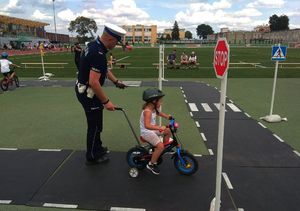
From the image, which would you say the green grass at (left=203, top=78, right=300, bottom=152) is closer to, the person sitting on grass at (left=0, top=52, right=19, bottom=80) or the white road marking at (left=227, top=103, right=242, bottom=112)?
the white road marking at (left=227, top=103, right=242, bottom=112)

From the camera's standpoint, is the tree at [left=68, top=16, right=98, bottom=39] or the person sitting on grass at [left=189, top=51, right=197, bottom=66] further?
the tree at [left=68, top=16, right=98, bottom=39]

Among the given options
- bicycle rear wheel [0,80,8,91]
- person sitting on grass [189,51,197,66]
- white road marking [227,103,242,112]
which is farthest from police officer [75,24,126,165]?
person sitting on grass [189,51,197,66]

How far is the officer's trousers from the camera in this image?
5059 mm

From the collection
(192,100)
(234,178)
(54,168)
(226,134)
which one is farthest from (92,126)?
→ (192,100)

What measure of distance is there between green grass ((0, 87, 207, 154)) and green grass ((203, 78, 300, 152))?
2.11 meters

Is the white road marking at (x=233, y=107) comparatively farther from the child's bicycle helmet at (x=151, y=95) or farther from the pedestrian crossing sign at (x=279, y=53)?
the child's bicycle helmet at (x=151, y=95)

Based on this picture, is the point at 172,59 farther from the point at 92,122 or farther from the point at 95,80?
the point at 95,80

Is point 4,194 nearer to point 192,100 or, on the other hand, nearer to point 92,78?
point 92,78

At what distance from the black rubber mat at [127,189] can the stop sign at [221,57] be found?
1974 millimetres

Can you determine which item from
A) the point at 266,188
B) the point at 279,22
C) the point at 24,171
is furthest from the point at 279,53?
the point at 279,22

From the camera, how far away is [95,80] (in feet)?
15.1

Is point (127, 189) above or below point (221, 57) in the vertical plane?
below

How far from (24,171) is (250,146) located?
459 centimetres

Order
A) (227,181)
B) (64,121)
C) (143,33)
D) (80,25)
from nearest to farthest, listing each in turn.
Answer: (227,181) < (64,121) < (80,25) < (143,33)
